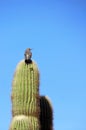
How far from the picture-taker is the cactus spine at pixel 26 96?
1986 centimetres

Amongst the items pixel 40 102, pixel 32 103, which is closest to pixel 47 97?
pixel 40 102

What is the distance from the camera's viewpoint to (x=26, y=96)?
20.2 meters

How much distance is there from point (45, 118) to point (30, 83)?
6.48 ft

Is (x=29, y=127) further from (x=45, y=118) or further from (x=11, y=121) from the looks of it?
(x=45, y=118)

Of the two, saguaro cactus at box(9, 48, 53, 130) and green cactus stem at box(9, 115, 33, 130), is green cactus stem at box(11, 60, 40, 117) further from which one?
green cactus stem at box(9, 115, 33, 130)

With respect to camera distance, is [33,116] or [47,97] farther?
[47,97]

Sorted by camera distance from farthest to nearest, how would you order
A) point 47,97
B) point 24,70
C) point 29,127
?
point 47,97, point 24,70, point 29,127

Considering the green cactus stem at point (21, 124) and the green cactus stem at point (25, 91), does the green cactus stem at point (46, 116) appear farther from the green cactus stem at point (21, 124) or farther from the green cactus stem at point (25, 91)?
the green cactus stem at point (21, 124)

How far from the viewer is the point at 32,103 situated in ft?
66.0

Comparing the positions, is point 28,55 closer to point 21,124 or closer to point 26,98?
point 26,98

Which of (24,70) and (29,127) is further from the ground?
(24,70)

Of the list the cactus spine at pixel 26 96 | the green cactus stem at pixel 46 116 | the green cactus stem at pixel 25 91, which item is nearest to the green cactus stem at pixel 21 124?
the cactus spine at pixel 26 96

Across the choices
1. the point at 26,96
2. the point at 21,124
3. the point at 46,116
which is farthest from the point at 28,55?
the point at 21,124

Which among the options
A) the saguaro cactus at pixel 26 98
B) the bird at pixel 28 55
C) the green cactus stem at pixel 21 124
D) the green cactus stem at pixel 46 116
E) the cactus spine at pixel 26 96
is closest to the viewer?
the green cactus stem at pixel 21 124
